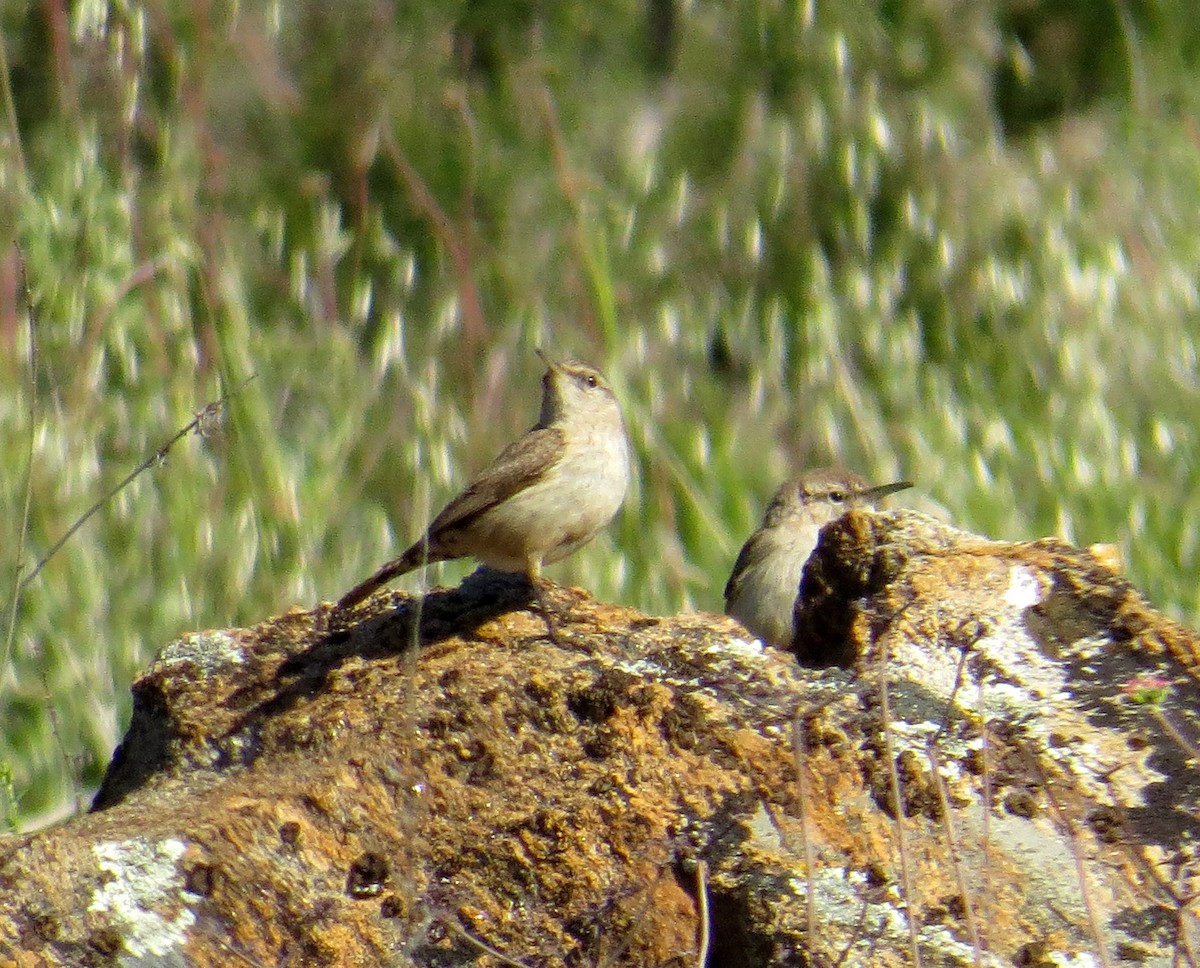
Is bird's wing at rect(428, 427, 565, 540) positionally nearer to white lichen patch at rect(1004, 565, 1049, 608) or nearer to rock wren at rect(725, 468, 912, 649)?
rock wren at rect(725, 468, 912, 649)

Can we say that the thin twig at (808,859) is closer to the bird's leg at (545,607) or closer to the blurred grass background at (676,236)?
the bird's leg at (545,607)

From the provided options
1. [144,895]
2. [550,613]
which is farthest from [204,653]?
[144,895]

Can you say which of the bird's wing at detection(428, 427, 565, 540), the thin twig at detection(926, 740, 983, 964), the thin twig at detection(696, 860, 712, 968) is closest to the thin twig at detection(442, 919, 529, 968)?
the thin twig at detection(696, 860, 712, 968)

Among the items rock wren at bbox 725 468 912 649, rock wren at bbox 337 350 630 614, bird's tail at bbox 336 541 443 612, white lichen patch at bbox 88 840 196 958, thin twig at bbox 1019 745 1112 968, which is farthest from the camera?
rock wren at bbox 725 468 912 649

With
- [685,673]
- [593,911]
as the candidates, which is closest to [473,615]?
[685,673]

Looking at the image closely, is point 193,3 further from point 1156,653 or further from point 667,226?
point 1156,653

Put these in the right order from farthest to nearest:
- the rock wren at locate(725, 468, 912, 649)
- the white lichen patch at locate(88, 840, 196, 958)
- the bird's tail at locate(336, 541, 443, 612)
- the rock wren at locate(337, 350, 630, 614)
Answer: the rock wren at locate(725, 468, 912, 649)
the rock wren at locate(337, 350, 630, 614)
the bird's tail at locate(336, 541, 443, 612)
the white lichen patch at locate(88, 840, 196, 958)

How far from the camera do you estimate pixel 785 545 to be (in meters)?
7.43

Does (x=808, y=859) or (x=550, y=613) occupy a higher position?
(x=550, y=613)

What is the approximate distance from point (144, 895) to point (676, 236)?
5230 millimetres

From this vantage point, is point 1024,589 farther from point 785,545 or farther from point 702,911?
point 785,545

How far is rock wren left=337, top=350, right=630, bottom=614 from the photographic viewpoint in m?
5.75

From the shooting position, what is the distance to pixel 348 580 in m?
6.64

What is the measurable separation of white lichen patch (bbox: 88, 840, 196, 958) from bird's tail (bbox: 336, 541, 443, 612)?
3.94 feet
